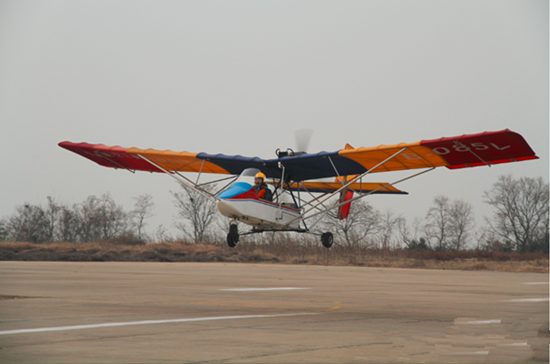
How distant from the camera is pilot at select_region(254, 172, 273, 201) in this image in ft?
69.1

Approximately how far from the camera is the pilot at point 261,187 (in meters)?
21.1

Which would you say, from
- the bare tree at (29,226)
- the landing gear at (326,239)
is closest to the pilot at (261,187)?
the landing gear at (326,239)

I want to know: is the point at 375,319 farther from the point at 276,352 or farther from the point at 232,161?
the point at 232,161

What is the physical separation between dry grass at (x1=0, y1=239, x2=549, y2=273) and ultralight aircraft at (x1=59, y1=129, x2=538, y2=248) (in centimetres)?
1471

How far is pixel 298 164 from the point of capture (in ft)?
81.0

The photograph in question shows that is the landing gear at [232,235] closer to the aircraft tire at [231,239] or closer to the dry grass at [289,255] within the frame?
the aircraft tire at [231,239]

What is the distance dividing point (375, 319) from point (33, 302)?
23.8ft

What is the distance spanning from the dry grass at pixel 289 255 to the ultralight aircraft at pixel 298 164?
14709 mm

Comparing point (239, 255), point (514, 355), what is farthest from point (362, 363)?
point (239, 255)

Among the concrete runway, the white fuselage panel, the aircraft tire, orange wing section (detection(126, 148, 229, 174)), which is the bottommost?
the concrete runway

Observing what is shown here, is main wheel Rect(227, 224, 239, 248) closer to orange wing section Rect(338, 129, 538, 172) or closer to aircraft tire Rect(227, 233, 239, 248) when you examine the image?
aircraft tire Rect(227, 233, 239, 248)

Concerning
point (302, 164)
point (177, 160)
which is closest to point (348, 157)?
point (302, 164)

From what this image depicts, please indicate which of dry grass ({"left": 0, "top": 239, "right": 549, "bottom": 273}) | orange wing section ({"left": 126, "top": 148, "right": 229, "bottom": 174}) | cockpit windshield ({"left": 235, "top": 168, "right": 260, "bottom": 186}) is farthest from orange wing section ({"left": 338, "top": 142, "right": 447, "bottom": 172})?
dry grass ({"left": 0, "top": 239, "right": 549, "bottom": 273})

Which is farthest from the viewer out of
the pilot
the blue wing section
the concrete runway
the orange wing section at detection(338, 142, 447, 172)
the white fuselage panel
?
the blue wing section
